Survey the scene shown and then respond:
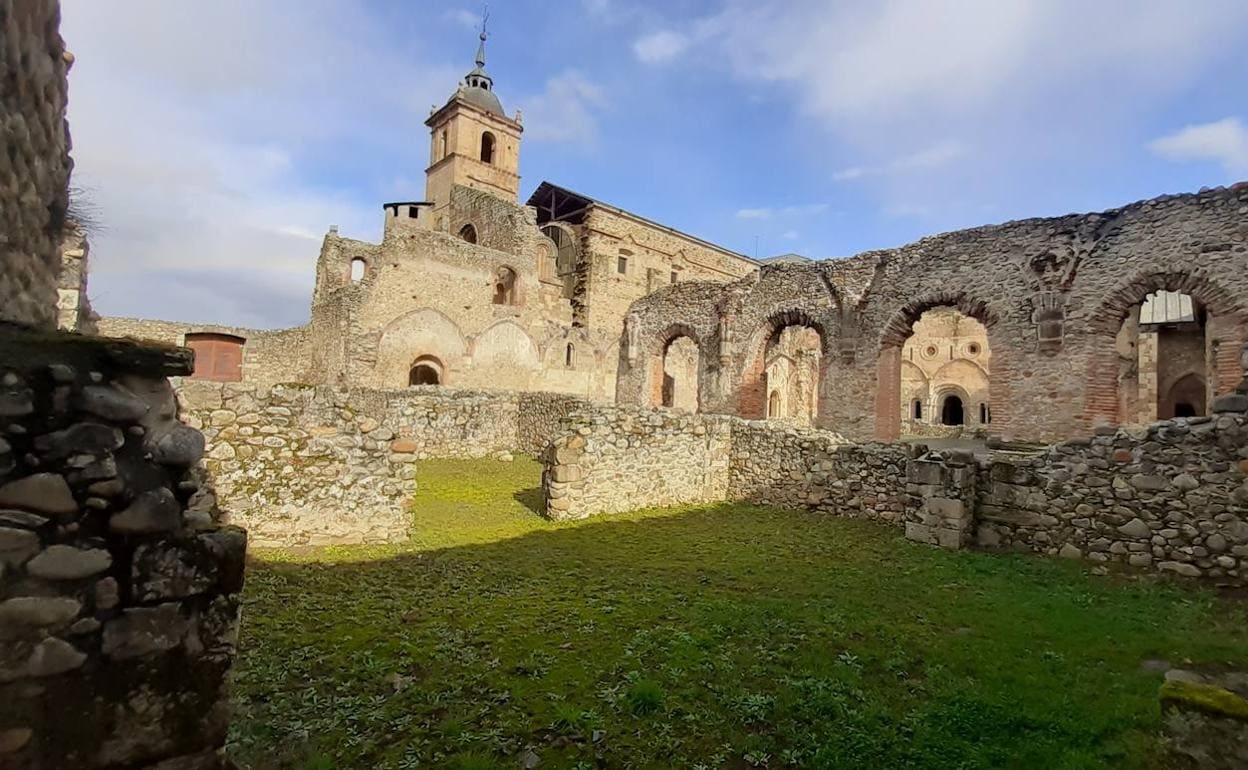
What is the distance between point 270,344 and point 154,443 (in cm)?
2620

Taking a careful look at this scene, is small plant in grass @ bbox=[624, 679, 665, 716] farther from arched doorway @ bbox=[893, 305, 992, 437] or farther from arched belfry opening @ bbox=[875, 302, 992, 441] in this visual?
arched doorway @ bbox=[893, 305, 992, 437]

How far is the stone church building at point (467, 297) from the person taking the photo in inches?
907

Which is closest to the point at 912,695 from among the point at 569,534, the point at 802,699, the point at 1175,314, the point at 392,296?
the point at 802,699

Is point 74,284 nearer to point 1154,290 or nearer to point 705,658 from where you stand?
point 705,658

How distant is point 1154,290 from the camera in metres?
12.0

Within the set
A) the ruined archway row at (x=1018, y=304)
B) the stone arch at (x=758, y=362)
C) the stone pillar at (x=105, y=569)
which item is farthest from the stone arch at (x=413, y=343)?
the stone pillar at (x=105, y=569)

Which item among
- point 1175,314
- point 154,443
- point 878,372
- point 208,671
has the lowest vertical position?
point 208,671

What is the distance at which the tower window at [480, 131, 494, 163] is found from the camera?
39.4 m

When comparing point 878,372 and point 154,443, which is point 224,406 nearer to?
point 154,443

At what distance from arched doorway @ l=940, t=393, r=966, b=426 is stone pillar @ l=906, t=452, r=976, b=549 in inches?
1140

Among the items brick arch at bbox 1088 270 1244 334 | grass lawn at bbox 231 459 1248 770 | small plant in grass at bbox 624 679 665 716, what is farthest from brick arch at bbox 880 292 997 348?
small plant in grass at bbox 624 679 665 716

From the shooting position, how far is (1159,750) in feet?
10.3

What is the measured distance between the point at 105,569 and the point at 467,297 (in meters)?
24.3

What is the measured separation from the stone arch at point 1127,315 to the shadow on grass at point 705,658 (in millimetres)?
7034
